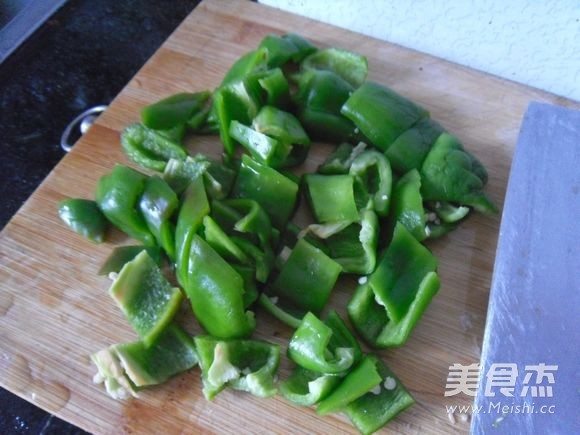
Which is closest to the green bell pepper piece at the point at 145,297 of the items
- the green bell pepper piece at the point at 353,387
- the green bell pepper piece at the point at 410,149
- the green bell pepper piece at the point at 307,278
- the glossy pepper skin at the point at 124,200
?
the glossy pepper skin at the point at 124,200

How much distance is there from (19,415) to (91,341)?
288 millimetres

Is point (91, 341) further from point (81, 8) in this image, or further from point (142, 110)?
point (81, 8)

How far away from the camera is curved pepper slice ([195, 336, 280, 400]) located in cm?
159

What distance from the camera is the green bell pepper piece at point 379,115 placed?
2.00 m

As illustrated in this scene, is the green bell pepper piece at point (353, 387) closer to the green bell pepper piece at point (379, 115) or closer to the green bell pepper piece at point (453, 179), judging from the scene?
the green bell pepper piece at point (453, 179)

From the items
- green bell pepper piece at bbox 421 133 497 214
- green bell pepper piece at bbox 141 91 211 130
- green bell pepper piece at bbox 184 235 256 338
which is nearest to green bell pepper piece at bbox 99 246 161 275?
green bell pepper piece at bbox 184 235 256 338

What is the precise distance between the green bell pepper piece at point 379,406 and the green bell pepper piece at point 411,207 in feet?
1.52

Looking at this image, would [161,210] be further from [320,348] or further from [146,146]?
[320,348]

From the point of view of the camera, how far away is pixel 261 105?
212 cm

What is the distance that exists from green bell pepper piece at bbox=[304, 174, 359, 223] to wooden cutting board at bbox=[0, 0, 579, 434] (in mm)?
182

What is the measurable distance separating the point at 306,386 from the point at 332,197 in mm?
588

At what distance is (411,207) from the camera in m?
1.84

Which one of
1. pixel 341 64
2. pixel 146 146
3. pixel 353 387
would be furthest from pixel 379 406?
pixel 341 64

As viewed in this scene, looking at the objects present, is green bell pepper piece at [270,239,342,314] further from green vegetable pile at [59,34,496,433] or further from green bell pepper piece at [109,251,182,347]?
green bell pepper piece at [109,251,182,347]
